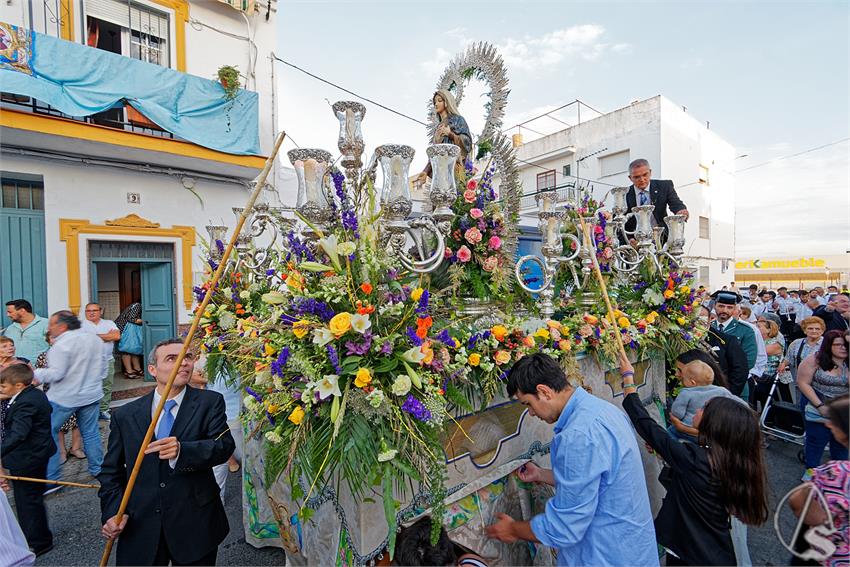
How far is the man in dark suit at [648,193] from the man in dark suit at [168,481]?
4.31 metres

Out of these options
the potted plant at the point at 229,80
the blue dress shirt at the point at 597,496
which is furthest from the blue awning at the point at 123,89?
the blue dress shirt at the point at 597,496

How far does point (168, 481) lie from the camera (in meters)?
2.16

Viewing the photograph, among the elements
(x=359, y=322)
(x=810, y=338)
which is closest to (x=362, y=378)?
(x=359, y=322)

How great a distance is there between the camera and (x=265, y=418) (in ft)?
5.88

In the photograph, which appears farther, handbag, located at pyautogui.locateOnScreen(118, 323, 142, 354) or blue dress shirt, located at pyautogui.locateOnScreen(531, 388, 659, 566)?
handbag, located at pyautogui.locateOnScreen(118, 323, 142, 354)

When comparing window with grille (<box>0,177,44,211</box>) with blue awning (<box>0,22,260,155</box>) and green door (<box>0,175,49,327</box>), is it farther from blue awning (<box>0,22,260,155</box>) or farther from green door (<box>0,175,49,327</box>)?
blue awning (<box>0,22,260,155</box>)

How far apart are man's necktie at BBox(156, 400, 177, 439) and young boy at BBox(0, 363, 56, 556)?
182 cm

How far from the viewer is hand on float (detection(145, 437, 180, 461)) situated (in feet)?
6.56

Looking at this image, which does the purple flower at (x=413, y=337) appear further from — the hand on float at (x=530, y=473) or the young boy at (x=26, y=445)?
the young boy at (x=26, y=445)

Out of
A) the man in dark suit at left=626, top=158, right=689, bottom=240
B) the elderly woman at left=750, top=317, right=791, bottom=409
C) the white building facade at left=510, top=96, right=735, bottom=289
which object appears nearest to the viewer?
the man in dark suit at left=626, top=158, right=689, bottom=240

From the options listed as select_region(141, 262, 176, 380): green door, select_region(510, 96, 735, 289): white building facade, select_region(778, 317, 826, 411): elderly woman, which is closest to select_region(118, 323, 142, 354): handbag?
select_region(141, 262, 176, 380): green door

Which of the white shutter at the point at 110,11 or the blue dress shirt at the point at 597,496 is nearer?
the blue dress shirt at the point at 597,496

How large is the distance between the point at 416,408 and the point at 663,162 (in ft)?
60.2

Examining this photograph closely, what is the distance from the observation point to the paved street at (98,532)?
123 inches
